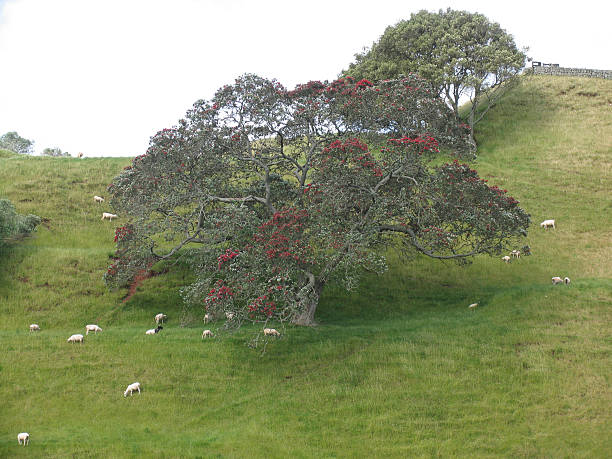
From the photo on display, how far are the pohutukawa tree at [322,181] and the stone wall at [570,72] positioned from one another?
166 feet

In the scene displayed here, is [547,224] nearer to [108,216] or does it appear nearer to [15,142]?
[108,216]

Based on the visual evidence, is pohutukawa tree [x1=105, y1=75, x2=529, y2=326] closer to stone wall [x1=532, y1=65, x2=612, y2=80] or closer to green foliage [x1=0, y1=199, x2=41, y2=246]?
green foliage [x1=0, y1=199, x2=41, y2=246]

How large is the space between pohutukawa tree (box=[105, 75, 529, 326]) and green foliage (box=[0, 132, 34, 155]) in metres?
87.1

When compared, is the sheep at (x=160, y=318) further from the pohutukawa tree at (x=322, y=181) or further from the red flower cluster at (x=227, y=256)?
the red flower cluster at (x=227, y=256)

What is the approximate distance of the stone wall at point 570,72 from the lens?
227ft

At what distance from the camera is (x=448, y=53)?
5559 cm

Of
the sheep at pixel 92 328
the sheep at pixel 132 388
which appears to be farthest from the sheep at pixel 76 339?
the sheep at pixel 132 388

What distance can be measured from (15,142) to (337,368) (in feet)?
341

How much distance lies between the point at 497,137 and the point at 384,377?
45493 millimetres

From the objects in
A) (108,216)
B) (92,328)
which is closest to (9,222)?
(108,216)

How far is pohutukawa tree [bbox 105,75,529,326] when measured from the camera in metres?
26.2

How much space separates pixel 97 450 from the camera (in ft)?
56.8

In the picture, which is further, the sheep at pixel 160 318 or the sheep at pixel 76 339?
the sheep at pixel 160 318

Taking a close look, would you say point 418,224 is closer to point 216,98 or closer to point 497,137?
point 216,98
